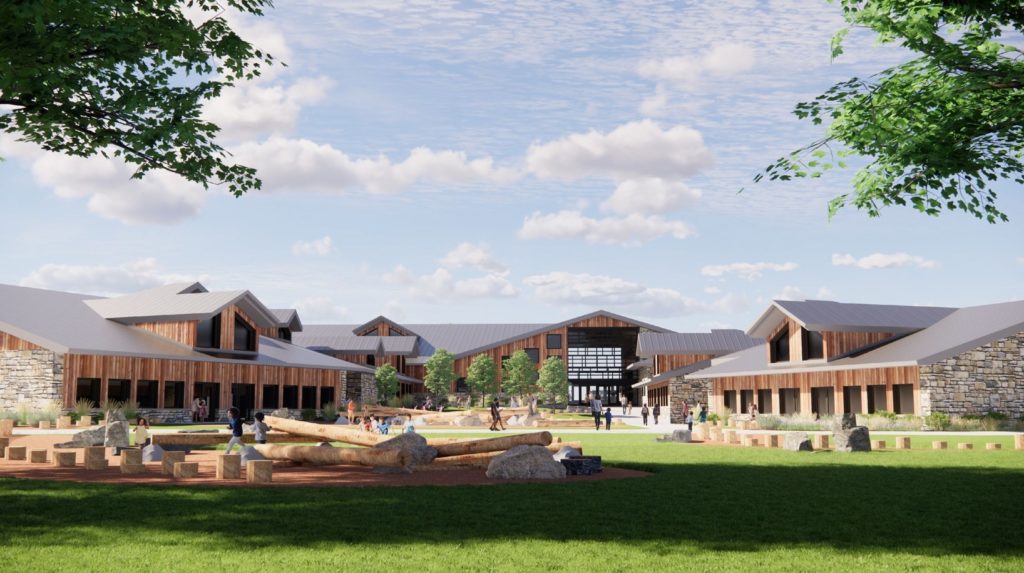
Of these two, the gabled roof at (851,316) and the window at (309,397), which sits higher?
the gabled roof at (851,316)

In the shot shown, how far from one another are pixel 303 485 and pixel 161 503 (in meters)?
2.80

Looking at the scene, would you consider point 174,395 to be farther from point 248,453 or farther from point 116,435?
point 248,453

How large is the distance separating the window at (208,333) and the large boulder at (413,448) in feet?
120

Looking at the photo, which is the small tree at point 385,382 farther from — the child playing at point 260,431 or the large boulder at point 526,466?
the large boulder at point 526,466

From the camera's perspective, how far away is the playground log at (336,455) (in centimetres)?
1755

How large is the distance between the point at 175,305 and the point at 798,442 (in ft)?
126

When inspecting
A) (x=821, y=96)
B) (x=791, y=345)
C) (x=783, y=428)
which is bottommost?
(x=783, y=428)

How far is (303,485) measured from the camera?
1495 centimetres

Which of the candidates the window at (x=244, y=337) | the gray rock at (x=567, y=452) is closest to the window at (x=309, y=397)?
the window at (x=244, y=337)

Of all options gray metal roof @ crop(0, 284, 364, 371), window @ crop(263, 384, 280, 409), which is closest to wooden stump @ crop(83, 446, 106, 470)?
gray metal roof @ crop(0, 284, 364, 371)

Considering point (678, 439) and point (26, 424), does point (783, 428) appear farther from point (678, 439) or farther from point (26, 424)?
point (26, 424)

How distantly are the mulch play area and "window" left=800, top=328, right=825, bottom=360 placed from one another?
32.5m

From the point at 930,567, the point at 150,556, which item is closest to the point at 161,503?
the point at 150,556

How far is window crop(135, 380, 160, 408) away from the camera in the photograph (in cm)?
4797
